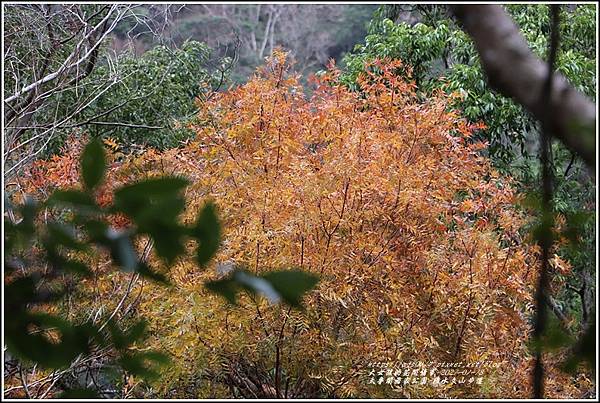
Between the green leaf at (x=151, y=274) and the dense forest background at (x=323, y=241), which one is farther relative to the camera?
the dense forest background at (x=323, y=241)

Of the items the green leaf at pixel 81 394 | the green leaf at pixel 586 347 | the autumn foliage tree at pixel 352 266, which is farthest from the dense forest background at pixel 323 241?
the green leaf at pixel 586 347

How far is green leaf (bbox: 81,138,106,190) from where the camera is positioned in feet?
1.14

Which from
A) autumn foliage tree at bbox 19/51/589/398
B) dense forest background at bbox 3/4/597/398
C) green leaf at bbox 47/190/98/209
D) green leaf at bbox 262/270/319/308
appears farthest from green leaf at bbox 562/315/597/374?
autumn foliage tree at bbox 19/51/589/398

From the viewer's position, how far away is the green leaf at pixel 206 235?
1.17 feet

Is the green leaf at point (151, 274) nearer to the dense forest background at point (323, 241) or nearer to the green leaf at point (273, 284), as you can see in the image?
the green leaf at point (273, 284)

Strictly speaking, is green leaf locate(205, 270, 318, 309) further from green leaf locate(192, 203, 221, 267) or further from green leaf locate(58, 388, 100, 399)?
green leaf locate(58, 388, 100, 399)

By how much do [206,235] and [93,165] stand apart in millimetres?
64

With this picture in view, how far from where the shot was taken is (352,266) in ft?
8.23

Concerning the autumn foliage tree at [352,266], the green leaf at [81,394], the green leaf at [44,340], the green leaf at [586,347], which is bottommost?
the green leaf at [81,394]

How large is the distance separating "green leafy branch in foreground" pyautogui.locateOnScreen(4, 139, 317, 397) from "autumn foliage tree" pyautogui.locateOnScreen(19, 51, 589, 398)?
189 cm

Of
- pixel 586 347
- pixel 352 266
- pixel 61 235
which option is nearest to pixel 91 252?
pixel 61 235

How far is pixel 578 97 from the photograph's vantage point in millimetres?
313

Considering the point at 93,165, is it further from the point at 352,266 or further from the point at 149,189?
the point at 352,266

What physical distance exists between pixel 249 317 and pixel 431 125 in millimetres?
1053
